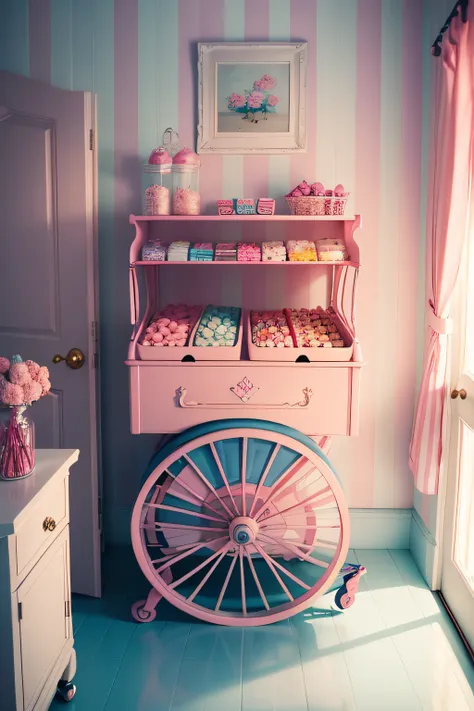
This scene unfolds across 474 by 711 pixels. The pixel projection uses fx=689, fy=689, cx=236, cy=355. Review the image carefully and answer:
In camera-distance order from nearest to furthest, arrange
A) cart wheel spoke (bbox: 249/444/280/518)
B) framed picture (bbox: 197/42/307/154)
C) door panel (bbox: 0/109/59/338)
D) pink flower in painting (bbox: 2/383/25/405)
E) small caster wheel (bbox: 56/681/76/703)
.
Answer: pink flower in painting (bbox: 2/383/25/405) < small caster wheel (bbox: 56/681/76/703) < cart wheel spoke (bbox: 249/444/280/518) < door panel (bbox: 0/109/59/338) < framed picture (bbox: 197/42/307/154)

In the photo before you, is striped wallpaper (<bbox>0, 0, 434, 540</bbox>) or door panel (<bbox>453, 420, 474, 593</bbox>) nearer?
door panel (<bbox>453, 420, 474, 593</bbox>)

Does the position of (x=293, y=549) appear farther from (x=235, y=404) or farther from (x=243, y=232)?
(x=243, y=232)

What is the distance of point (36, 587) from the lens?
6.13ft

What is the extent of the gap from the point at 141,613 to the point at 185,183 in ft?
5.53

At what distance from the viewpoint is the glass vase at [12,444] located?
1.92m

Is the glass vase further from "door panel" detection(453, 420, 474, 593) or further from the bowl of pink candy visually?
"door panel" detection(453, 420, 474, 593)

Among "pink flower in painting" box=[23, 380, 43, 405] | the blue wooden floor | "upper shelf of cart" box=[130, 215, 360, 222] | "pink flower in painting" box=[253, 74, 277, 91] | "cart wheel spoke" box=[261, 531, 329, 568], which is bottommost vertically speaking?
the blue wooden floor

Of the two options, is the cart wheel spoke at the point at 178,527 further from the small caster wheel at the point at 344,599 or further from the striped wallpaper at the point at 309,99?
the striped wallpaper at the point at 309,99

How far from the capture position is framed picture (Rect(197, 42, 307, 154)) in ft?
9.83

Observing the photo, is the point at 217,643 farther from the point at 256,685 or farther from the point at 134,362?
the point at 134,362

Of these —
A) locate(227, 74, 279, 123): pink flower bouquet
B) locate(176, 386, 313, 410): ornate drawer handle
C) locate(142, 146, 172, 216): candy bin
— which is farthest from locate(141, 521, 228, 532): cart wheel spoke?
locate(227, 74, 279, 123): pink flower bouquet

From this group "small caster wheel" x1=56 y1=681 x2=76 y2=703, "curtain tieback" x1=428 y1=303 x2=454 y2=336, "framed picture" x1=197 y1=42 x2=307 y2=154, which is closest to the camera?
"small caster wheel" x1=56 y1=681 x2=76 y2=703

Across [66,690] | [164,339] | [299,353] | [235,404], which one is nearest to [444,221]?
[299,353]

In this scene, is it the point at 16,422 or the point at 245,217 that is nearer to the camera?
the point at 16,422
